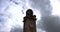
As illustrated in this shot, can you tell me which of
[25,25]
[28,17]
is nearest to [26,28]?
[25,25]

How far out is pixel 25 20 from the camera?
1286 centimetres

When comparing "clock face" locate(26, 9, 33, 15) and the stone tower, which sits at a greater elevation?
"clock face" locate(26, 9, 33, 15)

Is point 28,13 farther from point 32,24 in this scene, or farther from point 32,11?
point 32,24

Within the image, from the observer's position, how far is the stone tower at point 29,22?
1241 cm

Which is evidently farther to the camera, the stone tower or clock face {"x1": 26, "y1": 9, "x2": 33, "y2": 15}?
clock face {"x1": 26, "y1": 9, "x2": 33, "y2": 15}

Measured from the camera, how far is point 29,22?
12750 millimetres

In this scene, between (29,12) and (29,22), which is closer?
(29,22)

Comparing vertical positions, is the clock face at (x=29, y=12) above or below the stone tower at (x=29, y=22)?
above

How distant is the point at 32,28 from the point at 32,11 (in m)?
2.35

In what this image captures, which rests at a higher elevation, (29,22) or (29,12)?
(29,12)

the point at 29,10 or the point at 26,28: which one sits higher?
the point at 29,10

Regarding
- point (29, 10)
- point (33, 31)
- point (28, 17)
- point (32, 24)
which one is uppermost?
point (29, 10)

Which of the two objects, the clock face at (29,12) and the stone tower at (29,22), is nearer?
the stone tower at (29,22)

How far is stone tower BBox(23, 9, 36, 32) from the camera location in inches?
489
